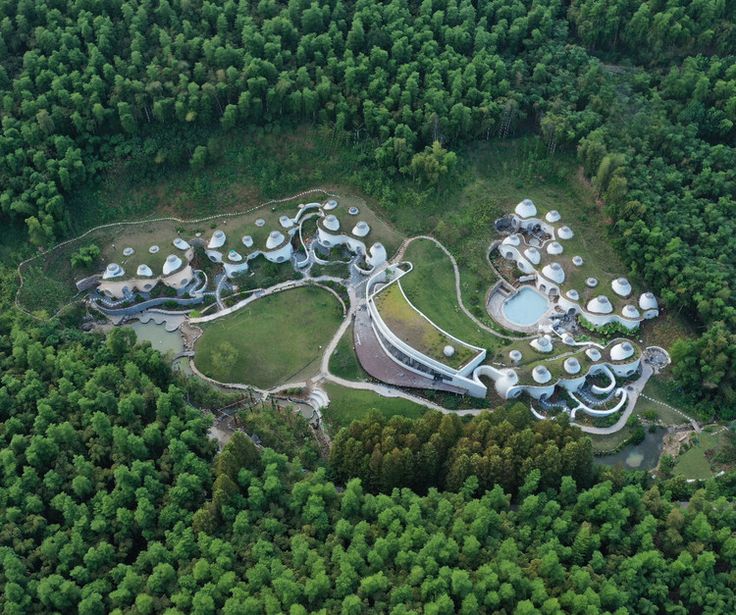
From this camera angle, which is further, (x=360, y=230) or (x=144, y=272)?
(x=360, y=230)

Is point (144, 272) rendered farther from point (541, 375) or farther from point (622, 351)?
point (622, 351)

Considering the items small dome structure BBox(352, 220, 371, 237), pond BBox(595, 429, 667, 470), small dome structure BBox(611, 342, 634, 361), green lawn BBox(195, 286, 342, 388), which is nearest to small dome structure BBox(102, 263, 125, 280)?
green lawn BBox(195, 286, 342, 388)

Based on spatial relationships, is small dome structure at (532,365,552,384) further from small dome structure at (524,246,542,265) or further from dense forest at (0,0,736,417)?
dense forest at (0,0,736,417)

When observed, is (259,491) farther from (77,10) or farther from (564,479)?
(77,10)

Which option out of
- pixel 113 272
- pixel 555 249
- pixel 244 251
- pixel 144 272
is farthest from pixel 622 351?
pixel 113 272

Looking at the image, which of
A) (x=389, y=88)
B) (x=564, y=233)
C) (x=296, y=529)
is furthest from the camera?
(x=389, y=88)

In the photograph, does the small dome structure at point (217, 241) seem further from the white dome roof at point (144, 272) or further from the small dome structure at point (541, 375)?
the small dome structure at point (541, 375)

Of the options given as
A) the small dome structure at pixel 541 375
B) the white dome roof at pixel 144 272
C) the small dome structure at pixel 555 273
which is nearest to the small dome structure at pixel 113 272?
the white dome roof at pixel 144 272
